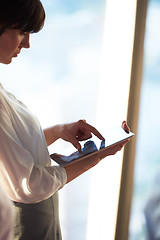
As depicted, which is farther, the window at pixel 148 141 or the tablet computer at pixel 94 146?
the window at pixel 148 141

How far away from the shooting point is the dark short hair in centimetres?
76

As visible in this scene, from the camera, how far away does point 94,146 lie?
98 cm

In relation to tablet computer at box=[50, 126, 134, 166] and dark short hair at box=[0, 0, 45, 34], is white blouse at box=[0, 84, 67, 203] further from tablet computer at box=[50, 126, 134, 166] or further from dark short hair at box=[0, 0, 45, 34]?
dark short hair at box=[0, 0, 45, 34]

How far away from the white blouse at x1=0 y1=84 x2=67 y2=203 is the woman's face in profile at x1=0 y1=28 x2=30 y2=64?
0.31 feet

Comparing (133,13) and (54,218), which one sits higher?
(133,13)

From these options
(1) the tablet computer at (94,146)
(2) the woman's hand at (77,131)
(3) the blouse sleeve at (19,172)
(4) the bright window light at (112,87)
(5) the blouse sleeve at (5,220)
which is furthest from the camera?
(4) the bright window light at (112,87)

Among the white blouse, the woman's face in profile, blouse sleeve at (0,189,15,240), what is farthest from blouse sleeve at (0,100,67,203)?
blouse sleeve at (0,189,15,240)

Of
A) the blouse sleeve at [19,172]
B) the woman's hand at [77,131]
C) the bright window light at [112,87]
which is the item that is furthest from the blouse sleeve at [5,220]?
the bright window light at [112,87]

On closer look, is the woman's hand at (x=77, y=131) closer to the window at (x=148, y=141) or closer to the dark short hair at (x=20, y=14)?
the dark short hair at (x=20, y=14)

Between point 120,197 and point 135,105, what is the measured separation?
0.46m

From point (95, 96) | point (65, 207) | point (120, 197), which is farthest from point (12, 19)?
point (120, 197)

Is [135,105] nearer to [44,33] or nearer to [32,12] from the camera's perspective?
[44,33]

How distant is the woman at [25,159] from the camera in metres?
0.77

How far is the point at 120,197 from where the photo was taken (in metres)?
1.70
